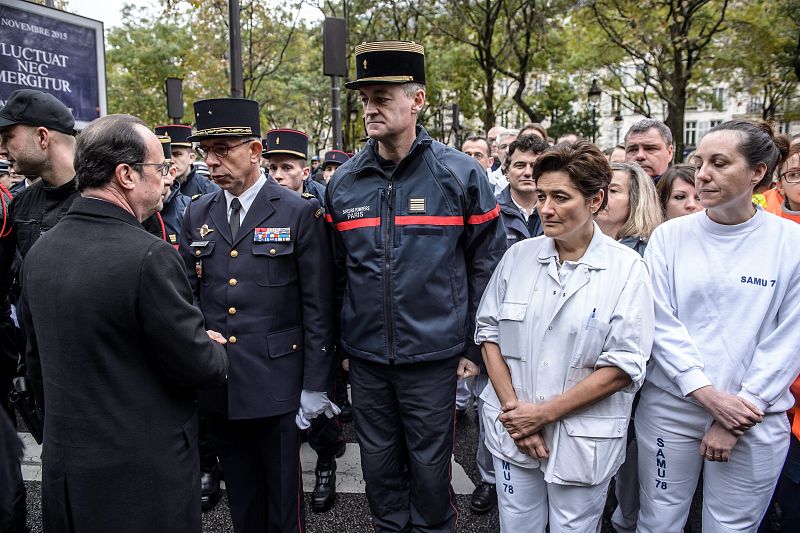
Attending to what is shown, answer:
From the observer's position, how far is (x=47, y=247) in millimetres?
1889

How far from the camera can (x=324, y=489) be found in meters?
3.58

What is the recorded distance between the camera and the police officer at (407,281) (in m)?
2.62

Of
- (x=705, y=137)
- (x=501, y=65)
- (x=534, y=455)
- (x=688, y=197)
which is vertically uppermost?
(x=501, y=65)

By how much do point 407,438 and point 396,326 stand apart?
57 centimetres

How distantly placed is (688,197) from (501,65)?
15.5 metres

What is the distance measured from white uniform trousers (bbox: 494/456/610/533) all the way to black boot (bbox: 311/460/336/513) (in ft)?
4.71

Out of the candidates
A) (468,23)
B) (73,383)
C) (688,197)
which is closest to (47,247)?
(73,383)

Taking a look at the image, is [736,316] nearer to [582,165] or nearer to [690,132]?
[582,165]

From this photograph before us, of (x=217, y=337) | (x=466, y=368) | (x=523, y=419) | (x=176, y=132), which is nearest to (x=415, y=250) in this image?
(x=466, y=368)

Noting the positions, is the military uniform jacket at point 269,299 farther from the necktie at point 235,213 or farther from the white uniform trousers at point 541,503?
Answer: the white uniform trousers at point 541,503

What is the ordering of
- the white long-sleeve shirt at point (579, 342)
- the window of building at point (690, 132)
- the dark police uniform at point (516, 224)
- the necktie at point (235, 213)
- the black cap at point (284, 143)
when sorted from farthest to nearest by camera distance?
the window of building at point (690, 132)
the black cap at point (284, 143)
the dark police uniform at point (516, 224)
the necktie at point (235, 213)
the white long-sleeve shirt at point (579, 342)

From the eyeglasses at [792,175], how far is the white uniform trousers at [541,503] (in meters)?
2.08

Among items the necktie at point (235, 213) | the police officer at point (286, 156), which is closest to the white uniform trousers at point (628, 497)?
the necktie at point (235, 213)

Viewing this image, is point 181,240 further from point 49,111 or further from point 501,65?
point 501,65
